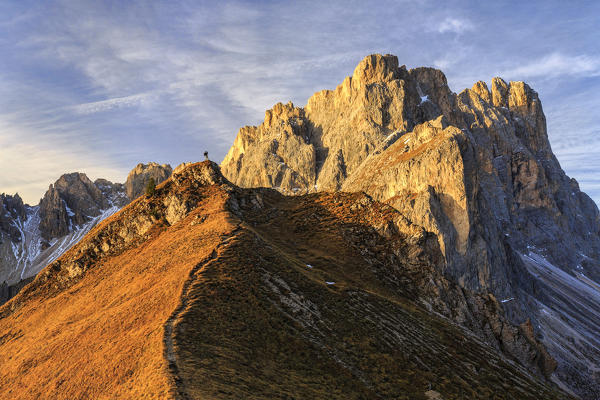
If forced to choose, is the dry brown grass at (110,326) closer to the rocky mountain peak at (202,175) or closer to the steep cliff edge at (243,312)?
the steep cliff edge at (243,312)

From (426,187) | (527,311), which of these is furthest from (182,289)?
(527,311)

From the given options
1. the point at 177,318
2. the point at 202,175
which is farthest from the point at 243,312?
the point at 202,175

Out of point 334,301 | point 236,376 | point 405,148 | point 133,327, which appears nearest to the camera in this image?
A: point 236,376

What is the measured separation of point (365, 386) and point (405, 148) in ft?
300

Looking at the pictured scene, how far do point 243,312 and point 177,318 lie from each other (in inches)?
192

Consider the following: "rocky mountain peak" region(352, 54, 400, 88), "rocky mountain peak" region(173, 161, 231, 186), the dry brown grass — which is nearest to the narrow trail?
the dry brown grass

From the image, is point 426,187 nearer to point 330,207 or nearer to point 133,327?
point 330,207

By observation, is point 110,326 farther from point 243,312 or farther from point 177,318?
point 243,312

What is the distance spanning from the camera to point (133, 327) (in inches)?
1167

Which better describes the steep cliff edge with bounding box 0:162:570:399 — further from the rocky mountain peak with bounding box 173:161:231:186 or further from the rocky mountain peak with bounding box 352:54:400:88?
the rocky mountain peak with bounding box 352:54:400:88

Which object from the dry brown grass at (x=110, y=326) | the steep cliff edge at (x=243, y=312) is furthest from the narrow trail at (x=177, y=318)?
the dry brown grass at (x=110, y=326)

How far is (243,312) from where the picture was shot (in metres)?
30.4

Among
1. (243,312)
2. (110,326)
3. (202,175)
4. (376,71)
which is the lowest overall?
(110,326)

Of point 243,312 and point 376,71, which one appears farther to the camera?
point 376,71
